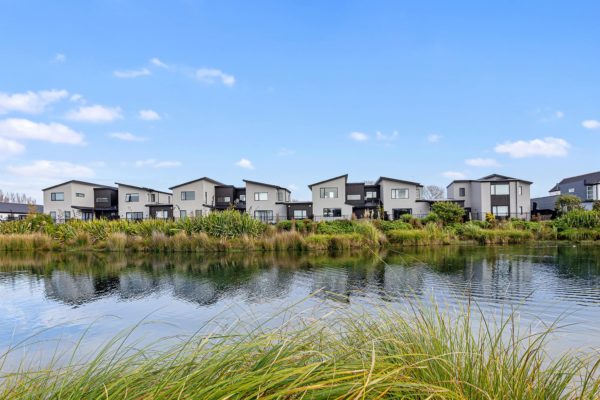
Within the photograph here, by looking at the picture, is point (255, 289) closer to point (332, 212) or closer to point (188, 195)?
point (332, 212)

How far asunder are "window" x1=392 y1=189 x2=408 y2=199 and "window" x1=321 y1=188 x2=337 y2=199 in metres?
6.61

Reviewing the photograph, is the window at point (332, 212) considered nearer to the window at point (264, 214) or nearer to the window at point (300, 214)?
the window at point (300, 214)

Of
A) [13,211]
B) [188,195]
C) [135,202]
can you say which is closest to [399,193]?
[188,195]

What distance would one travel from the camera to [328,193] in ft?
134

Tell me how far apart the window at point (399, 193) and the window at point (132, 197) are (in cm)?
3165

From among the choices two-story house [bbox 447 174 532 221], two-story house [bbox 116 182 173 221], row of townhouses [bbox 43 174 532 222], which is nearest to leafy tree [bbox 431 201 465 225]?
row of townhouses [bbox 43 174 532 222]

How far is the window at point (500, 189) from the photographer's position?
3937cm

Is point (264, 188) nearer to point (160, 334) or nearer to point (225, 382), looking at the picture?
point (160, 334)

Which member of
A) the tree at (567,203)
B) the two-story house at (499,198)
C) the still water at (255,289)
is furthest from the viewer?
the two-story house at (499,198)

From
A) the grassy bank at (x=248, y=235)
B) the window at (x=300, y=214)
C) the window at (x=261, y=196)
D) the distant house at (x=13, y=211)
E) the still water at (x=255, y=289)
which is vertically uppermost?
the window at (x=261, y=196)

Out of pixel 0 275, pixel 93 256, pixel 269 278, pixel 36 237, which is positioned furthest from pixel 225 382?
pixel 36 237

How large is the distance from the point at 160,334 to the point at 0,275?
12795 millimetres

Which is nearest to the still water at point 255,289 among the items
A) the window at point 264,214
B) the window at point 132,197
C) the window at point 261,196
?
the window at point 264,214

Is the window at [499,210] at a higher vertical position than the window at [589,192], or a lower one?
lower
